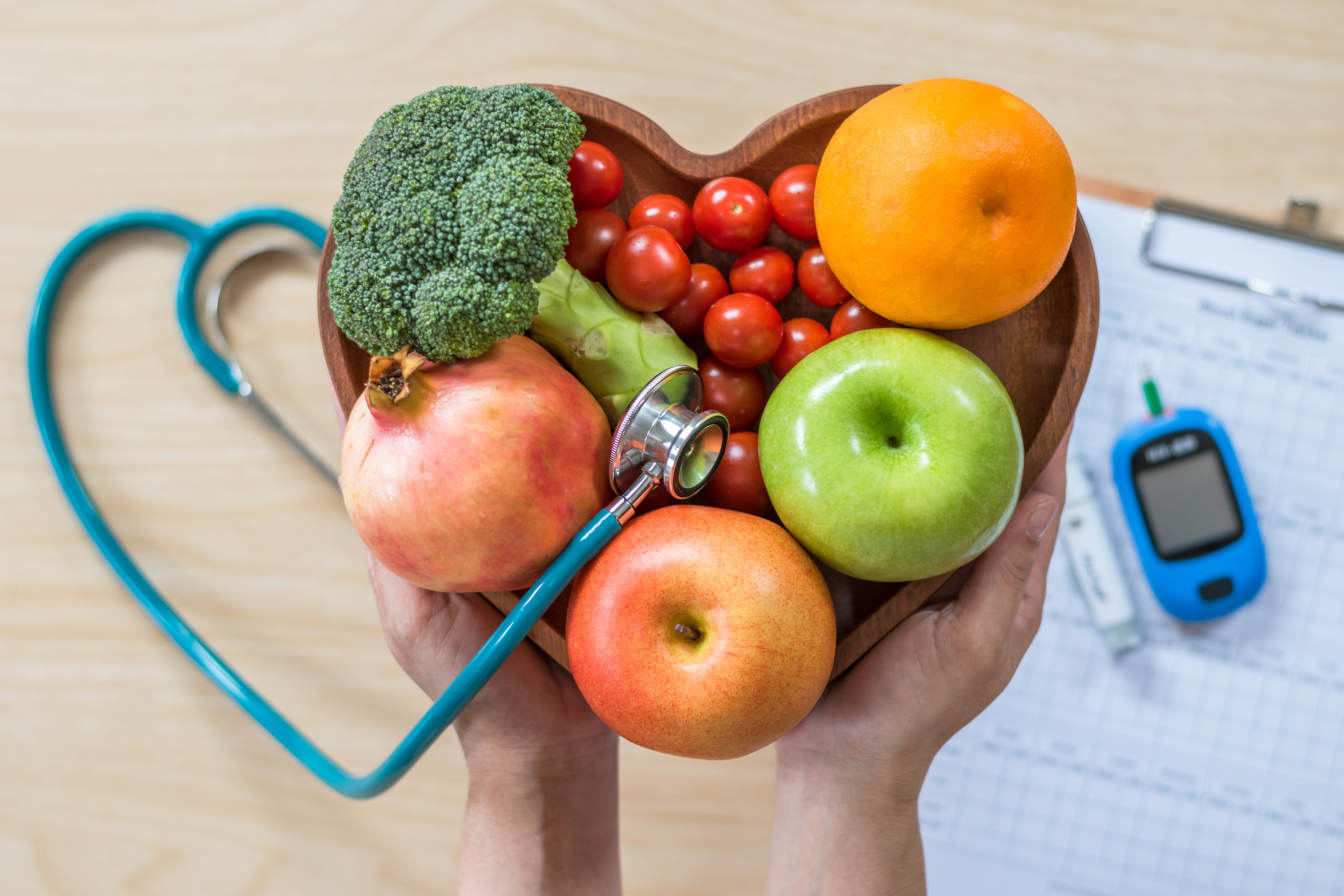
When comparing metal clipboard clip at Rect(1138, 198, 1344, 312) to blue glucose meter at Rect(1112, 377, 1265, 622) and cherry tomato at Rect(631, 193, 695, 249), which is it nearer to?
blue glucose meter at Rect(1112, 377, 1265, 622)

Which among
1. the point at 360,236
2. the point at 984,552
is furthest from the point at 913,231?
the point at 360,236

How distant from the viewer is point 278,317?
3.02 ft

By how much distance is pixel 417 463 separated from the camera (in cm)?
54

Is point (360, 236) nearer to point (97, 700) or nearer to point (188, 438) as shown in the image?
point (188, 438)

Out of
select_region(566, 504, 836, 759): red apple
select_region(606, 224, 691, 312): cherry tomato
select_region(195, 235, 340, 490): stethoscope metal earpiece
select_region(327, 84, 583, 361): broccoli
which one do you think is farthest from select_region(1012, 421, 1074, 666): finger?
select_region(195, 235, 340, 490): stethoscope metal earpiece

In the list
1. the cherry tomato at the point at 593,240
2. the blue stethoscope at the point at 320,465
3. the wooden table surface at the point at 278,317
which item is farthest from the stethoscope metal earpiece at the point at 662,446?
the wooden table surface at the point at 278,317

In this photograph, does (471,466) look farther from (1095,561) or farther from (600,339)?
(1095,561)

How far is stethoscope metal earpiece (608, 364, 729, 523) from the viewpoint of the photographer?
0.57 m

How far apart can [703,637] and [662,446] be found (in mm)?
129

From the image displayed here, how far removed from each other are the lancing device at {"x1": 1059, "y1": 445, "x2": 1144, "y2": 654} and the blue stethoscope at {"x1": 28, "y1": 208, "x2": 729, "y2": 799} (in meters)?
0.46

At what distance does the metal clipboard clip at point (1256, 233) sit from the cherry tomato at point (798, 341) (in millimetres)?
456

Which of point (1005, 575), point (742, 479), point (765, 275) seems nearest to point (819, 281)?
point (765, 275)

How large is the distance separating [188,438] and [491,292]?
578 millimetres

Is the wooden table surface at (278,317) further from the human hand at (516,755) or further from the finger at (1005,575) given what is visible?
the finger at (1005,575)
